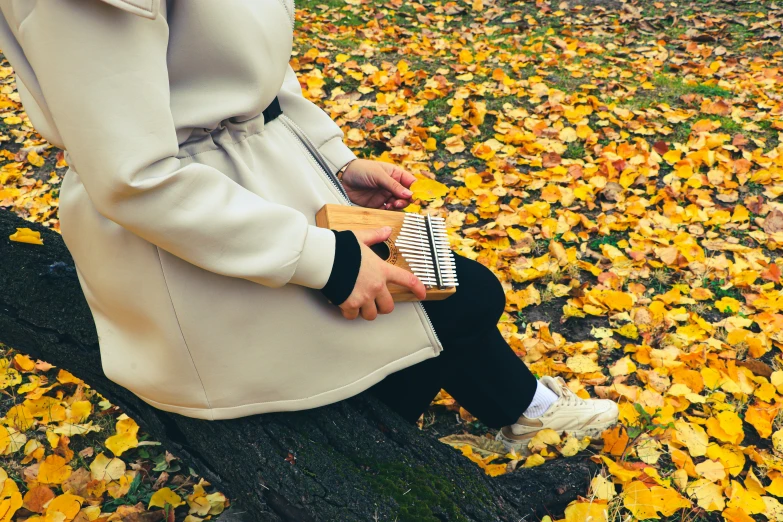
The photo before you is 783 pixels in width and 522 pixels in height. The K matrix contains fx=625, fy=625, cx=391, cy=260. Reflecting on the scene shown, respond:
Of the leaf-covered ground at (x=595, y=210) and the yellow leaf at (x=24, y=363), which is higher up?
the leaf-covered ground at (x=595, y=210)

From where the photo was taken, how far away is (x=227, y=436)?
1.43 m

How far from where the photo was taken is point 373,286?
4.41 feet

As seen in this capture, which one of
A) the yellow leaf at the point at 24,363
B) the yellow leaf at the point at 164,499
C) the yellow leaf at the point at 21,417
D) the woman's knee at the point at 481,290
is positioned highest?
the woman's knee at the point at 481,290

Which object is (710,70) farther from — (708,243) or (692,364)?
(692,364)

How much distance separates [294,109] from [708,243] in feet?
7.24

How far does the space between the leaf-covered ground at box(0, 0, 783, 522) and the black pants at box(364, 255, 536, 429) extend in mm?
74

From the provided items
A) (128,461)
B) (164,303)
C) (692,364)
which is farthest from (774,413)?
(128,461)

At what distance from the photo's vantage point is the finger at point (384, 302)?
1367mm

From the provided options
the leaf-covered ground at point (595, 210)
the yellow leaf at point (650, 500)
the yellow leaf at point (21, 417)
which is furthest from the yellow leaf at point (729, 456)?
the yellow leaf at point (21, 417)

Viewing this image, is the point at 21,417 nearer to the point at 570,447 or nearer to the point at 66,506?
the point at 66,506

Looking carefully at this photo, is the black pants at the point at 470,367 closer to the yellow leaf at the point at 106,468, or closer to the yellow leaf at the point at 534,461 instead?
the yellow leaf at the point at 534,461

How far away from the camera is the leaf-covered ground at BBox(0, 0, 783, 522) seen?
6.75 ft

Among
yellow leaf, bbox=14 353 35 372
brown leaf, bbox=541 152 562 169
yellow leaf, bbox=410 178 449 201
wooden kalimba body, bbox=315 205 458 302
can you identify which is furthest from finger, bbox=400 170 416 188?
brown leaf, bbox=541 152 562 169

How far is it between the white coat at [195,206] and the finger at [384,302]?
0.06m
